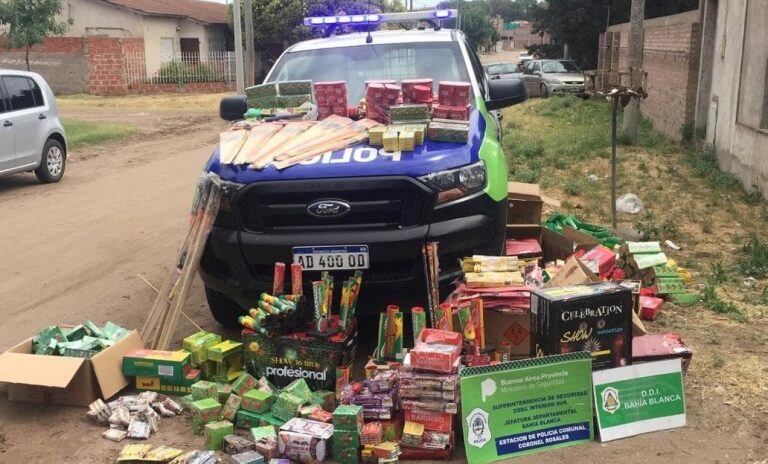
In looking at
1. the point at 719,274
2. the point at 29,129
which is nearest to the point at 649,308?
the point at 719,274

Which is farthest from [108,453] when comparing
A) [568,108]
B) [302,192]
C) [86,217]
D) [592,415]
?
[568,108]

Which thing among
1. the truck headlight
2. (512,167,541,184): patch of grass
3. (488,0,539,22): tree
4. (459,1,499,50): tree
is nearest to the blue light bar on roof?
the truck headlight

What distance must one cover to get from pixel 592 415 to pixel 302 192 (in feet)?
Answer: 6.98

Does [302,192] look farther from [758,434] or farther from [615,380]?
[758,434]

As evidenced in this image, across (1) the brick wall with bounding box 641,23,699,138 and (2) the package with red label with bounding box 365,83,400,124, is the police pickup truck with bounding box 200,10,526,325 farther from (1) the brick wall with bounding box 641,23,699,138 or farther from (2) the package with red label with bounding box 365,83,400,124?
(1) the brick wall with bounding box 641,23,699,138

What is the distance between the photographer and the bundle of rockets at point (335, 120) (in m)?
5.25

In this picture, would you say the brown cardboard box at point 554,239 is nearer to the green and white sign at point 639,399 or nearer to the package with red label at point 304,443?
the green and white sign at point 639,399

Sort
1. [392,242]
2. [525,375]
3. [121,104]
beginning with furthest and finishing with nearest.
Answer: [121,104] < [392,242] < [525,375]

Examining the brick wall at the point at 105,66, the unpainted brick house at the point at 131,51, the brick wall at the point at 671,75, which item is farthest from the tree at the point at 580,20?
→ the brick wall at the point at 105,66

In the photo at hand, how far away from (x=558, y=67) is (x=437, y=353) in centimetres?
2711

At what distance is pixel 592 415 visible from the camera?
422 cm

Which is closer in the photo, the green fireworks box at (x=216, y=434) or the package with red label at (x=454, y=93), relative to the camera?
the green fireworks box at (x=216, y=434)

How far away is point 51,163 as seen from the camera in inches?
503

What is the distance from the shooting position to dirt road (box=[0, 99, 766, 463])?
415 centimetres
